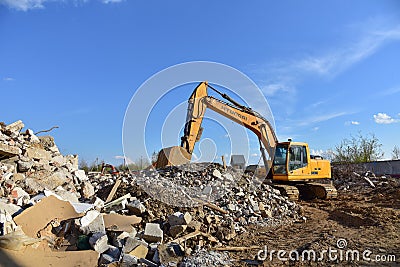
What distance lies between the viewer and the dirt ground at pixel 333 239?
5.04 m

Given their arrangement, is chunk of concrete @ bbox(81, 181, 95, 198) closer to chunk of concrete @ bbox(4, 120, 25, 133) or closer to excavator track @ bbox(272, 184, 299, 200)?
chunk of concrete @ bbox(4, 120, 25, 133)

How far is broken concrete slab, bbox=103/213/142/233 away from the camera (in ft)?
18.6

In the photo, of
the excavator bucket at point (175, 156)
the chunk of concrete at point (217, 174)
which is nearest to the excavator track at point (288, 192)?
the chunk of concrete at point (217, 174)

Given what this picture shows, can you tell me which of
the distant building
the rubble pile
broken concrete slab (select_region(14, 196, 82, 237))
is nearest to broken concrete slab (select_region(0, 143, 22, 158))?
the rubble pile

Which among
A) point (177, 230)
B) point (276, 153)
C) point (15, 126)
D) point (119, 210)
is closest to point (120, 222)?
point (119, 210)

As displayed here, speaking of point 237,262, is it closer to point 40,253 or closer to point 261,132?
point 40,253

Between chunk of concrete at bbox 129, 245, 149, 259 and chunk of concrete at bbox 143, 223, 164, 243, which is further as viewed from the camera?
chunk of concrete at bbox 143, 223, 164, 243

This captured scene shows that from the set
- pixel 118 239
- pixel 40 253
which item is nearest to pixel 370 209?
pixel 118 239

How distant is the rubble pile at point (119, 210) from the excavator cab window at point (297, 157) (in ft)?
6.98

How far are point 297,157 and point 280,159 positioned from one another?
1.92 feet

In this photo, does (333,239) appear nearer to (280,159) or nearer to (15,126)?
(280,159)

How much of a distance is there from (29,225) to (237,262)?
331cm

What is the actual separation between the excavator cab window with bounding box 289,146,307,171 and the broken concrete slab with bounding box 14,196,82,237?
7.74 metres

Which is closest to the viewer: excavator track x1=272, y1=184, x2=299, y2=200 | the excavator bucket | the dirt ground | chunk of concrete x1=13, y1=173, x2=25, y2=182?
the dirt ground
